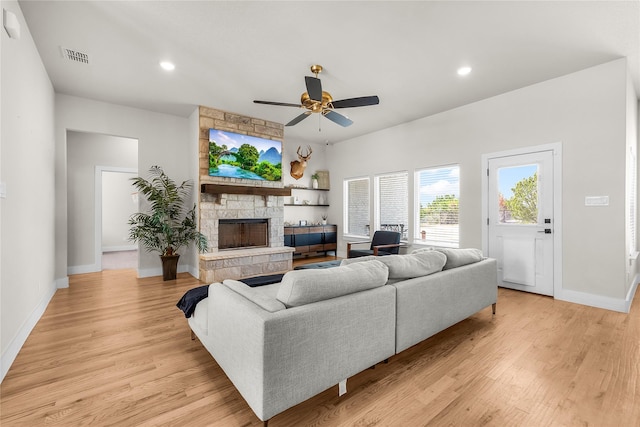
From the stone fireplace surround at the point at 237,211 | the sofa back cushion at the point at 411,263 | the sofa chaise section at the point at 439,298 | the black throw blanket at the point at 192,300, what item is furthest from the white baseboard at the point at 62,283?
the sofa chaise section at the point at 439,298

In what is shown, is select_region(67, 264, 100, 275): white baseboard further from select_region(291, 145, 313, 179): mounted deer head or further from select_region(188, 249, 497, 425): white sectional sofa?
select_region(188, 249, 497, 425): white sectional sofa

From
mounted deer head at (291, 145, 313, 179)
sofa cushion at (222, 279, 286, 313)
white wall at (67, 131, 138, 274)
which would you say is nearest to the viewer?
sofa cushion at (222, 279, 286, 313)

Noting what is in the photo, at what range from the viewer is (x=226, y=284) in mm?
2059

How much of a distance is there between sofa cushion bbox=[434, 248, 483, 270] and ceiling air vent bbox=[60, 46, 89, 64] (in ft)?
14.5

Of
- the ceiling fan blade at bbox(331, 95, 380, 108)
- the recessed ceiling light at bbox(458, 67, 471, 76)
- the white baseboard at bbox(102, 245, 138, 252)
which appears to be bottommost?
the white baseboard at bbox(102, 245, 138, 252)

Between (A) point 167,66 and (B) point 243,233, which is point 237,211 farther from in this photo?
(A) point 167,66

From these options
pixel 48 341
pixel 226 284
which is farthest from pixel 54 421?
pixel 48 341

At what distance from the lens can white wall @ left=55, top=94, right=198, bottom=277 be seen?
4266mm

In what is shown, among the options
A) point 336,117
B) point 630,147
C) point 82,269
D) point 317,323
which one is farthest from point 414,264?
point 82,269

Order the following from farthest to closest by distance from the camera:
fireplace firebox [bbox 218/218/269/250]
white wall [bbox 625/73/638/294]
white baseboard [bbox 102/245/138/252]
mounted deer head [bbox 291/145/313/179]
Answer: white baseboard [bbox 102/245/138/252] < mounted deer head [bbox 291/145/313/179] < fireplace firebox [bbox 218/218/269/250] < white wall [bbox 625/73/638/294]

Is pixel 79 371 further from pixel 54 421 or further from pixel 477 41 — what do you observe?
pixel 477 41

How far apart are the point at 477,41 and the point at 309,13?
177cm

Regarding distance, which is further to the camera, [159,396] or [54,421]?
[159,396]

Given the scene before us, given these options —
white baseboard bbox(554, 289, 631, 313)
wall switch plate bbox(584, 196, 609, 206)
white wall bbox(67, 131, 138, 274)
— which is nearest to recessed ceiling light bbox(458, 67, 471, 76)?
wall switch plate bbox(584, 196, 609, 206)
